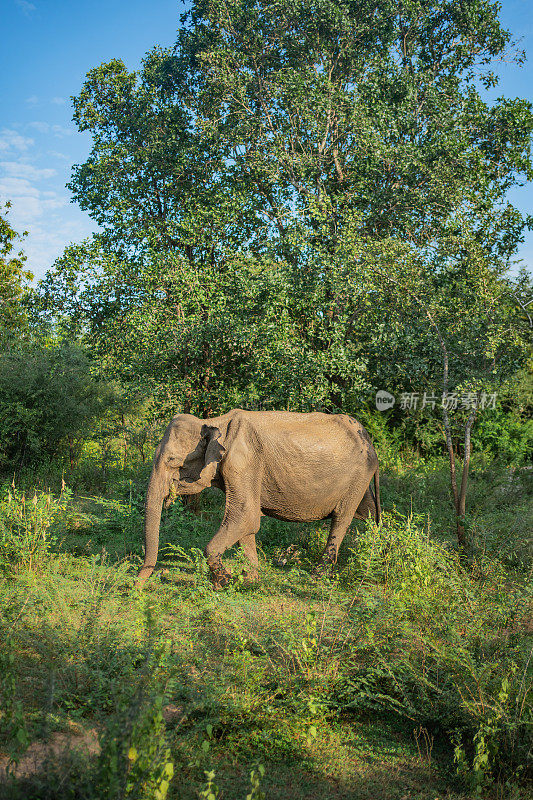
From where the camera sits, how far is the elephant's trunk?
737 cm

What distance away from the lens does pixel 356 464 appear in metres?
8.77

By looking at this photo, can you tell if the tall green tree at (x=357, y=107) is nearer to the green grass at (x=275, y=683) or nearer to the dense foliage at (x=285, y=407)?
the dense foliage at (x=285, y=407)

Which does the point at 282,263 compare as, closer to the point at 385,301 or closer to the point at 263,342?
the point at 263,342

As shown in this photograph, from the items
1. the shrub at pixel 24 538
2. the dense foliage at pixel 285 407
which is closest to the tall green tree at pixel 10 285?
the dense foliage at pixel 285 407

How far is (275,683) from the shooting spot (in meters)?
5.08

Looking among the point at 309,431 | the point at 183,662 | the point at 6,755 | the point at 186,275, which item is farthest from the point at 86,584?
the point at 186,275

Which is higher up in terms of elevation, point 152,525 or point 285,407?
point 285,407

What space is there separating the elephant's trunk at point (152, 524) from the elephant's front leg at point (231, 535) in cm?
66

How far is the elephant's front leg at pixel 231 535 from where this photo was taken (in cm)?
761

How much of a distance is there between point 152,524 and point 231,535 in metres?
1.01

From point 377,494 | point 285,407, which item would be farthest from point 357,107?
point 377,494

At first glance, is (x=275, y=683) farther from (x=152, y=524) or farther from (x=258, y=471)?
(x=258, y=471)

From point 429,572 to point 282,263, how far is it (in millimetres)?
6803

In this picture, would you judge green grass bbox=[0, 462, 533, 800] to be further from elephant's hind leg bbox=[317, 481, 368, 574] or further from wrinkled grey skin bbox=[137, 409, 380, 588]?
elephant's hind leg bbox=[317, 481, 368, 574]
